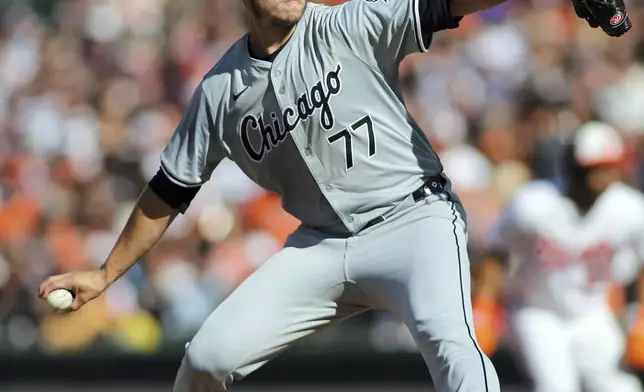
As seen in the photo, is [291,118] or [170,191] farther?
[170,191]

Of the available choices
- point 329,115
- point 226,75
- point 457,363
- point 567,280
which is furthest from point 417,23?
point 567,280

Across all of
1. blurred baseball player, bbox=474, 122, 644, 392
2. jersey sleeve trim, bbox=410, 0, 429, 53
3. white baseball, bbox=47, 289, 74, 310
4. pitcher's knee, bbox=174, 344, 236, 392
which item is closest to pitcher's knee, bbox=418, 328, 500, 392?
→ pitcher's knee, bbox=174, 344, 236, 392

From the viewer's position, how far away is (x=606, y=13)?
3.92 meters

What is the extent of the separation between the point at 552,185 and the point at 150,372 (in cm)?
364

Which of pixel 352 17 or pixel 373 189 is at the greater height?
pixel 352 17

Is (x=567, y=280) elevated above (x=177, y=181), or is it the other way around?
(x=177, y=181)

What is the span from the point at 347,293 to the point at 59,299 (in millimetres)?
1090

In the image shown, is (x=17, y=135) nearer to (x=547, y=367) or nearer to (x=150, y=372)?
(x=150, y=372)

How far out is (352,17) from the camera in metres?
4.19

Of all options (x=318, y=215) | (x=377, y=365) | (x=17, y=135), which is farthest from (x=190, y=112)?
(x=17, y=135)

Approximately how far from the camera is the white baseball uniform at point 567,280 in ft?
21.1

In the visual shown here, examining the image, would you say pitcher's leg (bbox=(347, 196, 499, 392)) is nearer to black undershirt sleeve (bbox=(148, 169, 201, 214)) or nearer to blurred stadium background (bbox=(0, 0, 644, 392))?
black undershirt sleeve (bbox=(148, 169, 201, 214))

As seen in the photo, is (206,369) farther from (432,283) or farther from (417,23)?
(417,23)

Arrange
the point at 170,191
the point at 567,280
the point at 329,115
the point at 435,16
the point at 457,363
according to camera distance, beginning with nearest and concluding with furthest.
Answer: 1. the point at 457,363
2. the point at 435,16
3. the point at 329,115
4. the point at 170,191
5. the point at 567,280
